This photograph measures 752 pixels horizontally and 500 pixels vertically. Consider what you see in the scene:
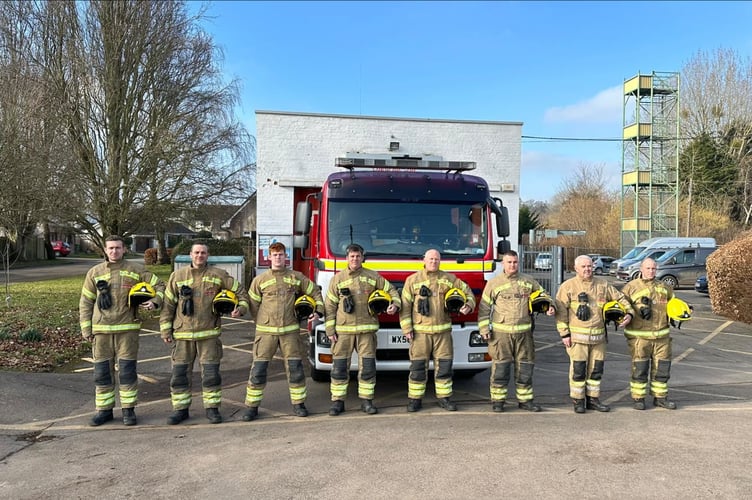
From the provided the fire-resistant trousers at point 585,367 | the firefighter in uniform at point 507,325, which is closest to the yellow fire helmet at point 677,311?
the fire-resistant trousers at point 585,367

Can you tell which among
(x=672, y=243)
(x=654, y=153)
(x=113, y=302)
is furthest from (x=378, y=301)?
(x=654, y=153)

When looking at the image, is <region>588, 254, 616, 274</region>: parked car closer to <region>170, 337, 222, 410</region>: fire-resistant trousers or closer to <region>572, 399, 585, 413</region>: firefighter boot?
<region>572, 399, 585, 413</region>: firefighter boot

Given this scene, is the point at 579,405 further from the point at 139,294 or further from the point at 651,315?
the point at 139,294

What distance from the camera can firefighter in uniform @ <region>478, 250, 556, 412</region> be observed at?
5590 mm

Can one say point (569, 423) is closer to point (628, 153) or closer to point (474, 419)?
point (474, 419)

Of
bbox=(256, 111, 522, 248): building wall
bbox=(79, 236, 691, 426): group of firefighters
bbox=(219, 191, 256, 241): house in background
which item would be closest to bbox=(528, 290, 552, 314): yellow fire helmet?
bbox=(79, 236, 691, 426): group of firefighters

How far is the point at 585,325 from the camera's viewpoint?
560 centimetres

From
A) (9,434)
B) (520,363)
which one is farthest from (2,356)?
(520,363)

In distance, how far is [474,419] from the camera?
544 cm

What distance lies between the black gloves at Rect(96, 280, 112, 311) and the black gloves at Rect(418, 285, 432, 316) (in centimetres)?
313

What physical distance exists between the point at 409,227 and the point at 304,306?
63.4 inches

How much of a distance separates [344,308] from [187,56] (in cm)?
1733

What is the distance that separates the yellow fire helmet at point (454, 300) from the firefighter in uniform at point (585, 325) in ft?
3.61

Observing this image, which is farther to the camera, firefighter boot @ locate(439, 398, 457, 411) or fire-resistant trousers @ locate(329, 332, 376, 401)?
firefighter boot @ locate(439, 398, 457, 411)
